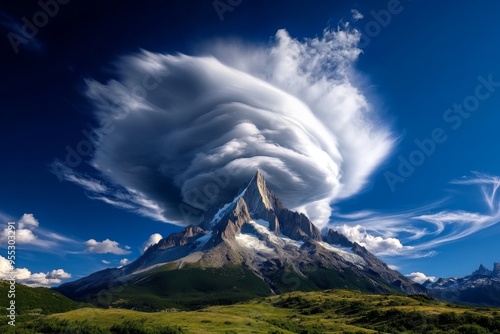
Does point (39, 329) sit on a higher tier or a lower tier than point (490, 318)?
lower

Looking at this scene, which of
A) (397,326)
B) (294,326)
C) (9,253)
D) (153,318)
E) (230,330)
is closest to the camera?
(9,253)

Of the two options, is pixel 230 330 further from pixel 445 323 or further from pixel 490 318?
pixel 490 318

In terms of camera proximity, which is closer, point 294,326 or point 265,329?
point 265,329

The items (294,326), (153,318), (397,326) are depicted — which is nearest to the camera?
(397,326)

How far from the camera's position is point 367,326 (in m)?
166

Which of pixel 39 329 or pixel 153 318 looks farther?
pixel 153 318

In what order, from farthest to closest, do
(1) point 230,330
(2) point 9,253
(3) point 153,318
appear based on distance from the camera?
(3) point 153,318, (1) point 230,330, (2) point 9,253

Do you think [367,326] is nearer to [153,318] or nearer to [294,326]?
[294,326]

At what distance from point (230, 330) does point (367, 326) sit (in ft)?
219

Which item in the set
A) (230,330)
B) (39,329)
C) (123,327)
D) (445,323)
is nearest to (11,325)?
(39,329)

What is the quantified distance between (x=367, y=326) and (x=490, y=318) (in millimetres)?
48711

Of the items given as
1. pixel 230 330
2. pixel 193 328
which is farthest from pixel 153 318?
pixel 230 330

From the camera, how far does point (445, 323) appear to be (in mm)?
145250

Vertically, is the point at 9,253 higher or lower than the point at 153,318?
higher
